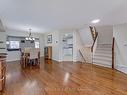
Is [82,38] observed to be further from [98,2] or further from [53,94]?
[53,94]

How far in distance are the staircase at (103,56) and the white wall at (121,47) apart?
1.95ft

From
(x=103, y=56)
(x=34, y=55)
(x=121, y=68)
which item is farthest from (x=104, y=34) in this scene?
(x=34, y=55)

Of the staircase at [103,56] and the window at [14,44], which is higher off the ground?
the window at [14,44]

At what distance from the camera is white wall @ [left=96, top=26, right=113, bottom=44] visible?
6.31 metres

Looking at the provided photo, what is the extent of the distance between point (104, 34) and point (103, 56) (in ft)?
4.59

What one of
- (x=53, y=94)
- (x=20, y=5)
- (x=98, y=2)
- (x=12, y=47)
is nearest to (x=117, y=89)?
(x=53, y=94)

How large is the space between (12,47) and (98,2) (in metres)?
6.99

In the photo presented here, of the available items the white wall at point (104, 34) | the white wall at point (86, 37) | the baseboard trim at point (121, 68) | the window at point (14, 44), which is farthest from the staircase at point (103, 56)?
the window at point (14, 44)

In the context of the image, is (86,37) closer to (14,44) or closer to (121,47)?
(121,47)

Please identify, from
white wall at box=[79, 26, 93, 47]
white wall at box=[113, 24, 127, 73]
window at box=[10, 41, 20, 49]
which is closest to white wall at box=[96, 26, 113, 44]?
white wall at box=[79, 26, 93, 47]

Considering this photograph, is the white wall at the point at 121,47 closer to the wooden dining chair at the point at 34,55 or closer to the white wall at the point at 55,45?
the white wall at the point at 55,45

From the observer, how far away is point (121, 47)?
4711mm

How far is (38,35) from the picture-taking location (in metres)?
9.74

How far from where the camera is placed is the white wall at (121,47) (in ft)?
14.9
